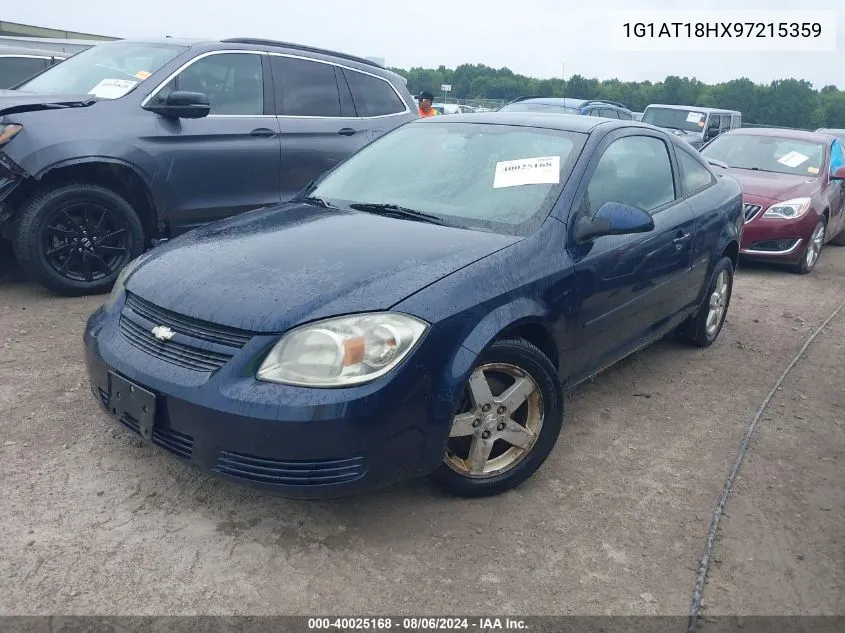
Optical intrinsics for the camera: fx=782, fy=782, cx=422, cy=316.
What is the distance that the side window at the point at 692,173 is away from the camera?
15.1ft

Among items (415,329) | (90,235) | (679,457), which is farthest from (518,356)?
(90,235)

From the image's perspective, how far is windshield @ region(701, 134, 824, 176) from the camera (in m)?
8.45

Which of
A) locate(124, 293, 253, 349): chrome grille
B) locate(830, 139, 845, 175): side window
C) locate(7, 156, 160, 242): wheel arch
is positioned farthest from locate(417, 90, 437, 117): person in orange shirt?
locate(124, 293, 253, 349): chrome grille

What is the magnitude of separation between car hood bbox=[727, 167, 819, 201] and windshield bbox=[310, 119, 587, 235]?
475 centimetres

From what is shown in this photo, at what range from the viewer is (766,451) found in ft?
12.1

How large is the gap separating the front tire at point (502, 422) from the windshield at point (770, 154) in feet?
21.4

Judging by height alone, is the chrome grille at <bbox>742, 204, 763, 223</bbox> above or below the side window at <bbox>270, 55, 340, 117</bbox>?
below

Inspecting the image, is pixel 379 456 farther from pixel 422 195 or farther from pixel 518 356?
pixel 422 195

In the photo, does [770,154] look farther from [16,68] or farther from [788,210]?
[16,68]

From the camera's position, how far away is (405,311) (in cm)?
265

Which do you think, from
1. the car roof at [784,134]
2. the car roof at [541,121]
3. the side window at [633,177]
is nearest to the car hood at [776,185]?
the car roof at [784,134]

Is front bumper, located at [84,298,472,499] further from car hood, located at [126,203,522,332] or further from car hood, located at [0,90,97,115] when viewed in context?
car hood, located at [0,90,97,115]

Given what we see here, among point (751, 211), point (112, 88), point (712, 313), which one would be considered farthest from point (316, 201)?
point (751, 211)

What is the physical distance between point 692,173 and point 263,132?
304cm
